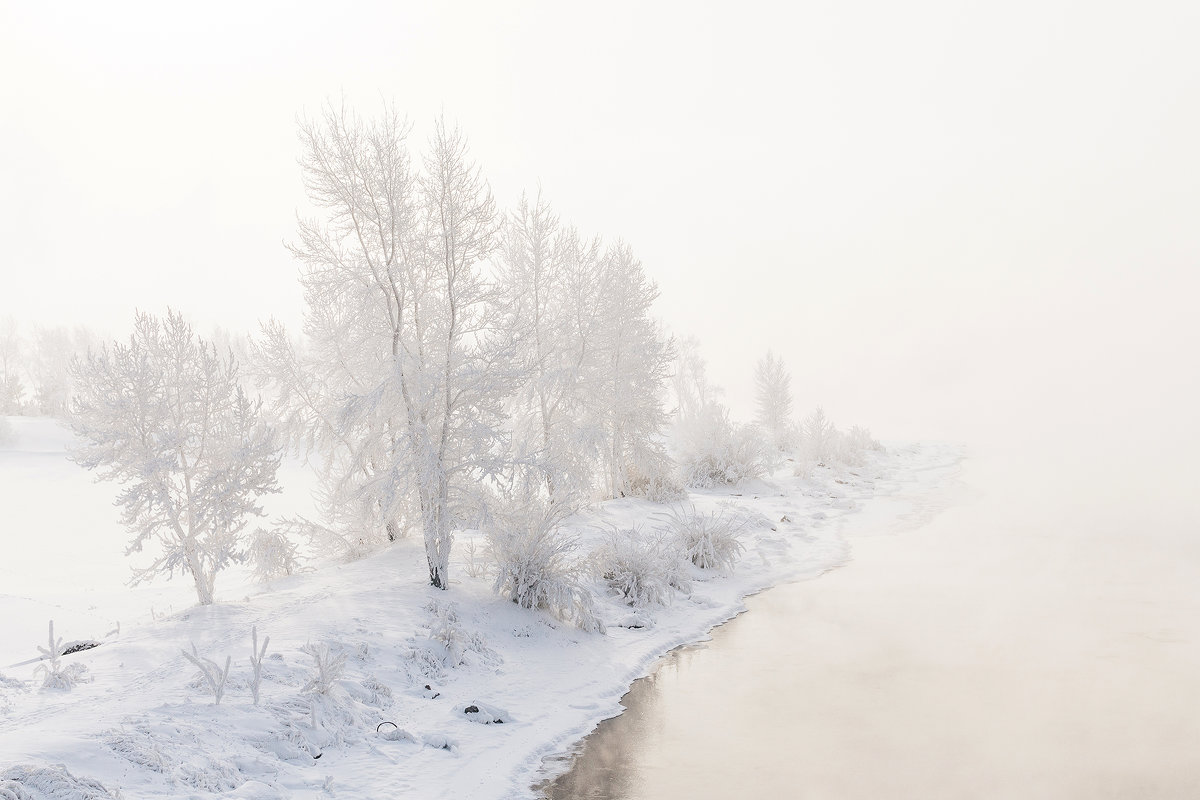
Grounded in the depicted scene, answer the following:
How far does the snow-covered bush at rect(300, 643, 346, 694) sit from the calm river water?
8.12ft

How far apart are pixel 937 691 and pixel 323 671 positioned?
6.62 m

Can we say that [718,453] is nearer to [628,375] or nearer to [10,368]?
[628,375]

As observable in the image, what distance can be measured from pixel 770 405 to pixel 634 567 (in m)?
30.1

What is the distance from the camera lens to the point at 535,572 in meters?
10.4

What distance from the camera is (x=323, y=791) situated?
5695mm

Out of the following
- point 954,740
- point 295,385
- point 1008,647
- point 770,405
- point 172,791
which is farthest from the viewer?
point 770,405

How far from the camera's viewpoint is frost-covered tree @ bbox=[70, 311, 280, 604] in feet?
32.2

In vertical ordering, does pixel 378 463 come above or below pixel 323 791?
above

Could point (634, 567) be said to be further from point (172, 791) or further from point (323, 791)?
point (172, 791)

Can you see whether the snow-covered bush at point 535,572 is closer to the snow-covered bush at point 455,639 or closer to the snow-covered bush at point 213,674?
the snow-covered bush at point 455,639

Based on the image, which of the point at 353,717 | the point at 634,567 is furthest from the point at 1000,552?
the point at 353,717

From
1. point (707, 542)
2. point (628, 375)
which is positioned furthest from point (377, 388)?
point (628, 375)

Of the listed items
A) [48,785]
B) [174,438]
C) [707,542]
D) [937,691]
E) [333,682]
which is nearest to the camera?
[48,785]

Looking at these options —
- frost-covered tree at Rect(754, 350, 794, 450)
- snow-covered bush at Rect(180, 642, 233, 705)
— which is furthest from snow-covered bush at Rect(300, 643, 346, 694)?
frost-covered tree at Rect(754, 350, 794, 450)
